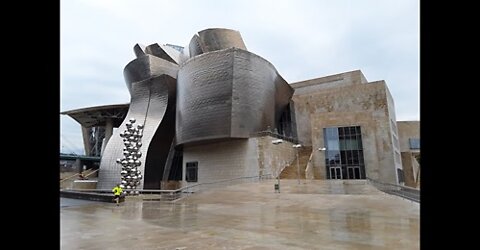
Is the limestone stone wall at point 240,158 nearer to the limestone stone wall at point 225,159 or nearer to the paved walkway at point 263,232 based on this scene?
the limestone stone wall at point 225,159

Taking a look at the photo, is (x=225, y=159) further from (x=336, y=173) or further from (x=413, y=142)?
(x=413, y=142)

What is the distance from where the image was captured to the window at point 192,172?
33.5 m

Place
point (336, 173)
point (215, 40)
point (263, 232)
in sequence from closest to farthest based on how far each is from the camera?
point (263, 232) < point (336, 173) < point (215, 40)

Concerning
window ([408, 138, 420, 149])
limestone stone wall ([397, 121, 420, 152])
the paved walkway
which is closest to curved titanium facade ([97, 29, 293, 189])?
the paved walkway

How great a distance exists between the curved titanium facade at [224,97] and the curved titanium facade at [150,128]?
3.84 m

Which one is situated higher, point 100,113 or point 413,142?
point 100,113

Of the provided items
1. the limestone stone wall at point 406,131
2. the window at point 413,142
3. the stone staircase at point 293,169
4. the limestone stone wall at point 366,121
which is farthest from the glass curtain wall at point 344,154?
the limestone stone wall at point 406,131

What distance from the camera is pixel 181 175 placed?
3797cm

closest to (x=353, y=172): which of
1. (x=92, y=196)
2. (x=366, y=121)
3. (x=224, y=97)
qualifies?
(x=366, y=121)

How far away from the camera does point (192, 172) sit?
111 ft

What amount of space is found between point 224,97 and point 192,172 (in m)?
9.67

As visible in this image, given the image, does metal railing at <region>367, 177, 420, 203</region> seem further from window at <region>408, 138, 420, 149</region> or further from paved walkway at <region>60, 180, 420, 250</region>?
window at <region>408, 138, 420, 149</region>
